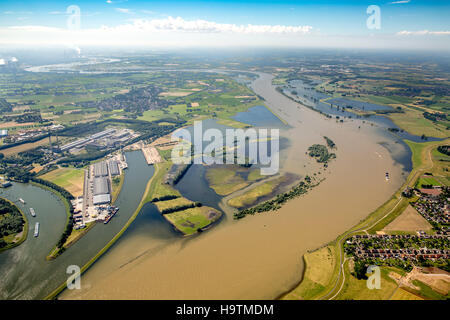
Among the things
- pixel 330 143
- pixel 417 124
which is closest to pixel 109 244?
pixel 330 143

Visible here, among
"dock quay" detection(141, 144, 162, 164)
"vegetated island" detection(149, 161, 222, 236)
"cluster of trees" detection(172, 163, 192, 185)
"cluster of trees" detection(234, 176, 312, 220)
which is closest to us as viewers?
"vegetated island" detection(149, 161, 222, 236)

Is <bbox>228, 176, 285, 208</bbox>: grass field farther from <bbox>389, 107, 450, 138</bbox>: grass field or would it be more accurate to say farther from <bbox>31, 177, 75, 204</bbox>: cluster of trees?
<bbox>389, 107, 450, 138</bbox>: grass field

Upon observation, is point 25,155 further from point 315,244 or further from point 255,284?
point 315,244

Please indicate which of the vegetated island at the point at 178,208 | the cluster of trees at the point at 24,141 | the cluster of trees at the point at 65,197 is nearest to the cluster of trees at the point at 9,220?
the cluster of trees at the point at 65,197

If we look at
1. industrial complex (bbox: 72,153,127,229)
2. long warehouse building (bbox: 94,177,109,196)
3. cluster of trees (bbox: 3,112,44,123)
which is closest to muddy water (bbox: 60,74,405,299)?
industrial complex (bbox: 72,153,127,229)

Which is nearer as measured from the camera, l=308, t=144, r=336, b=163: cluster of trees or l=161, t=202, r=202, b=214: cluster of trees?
l=161, t=202, r=202, b=214: cluster of trees

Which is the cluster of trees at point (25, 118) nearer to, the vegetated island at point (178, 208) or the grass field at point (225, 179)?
the vegetated island at point (178, 208)

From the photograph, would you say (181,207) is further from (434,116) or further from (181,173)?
(434,116)
